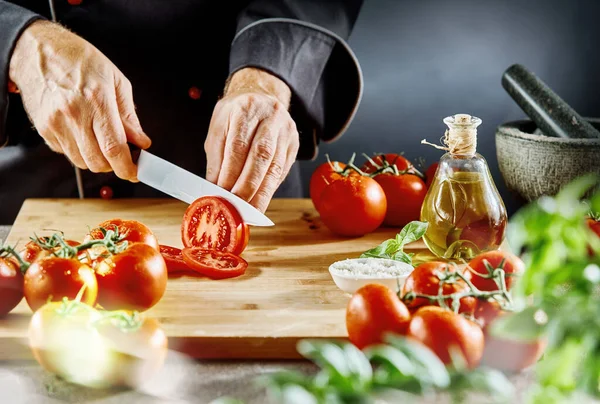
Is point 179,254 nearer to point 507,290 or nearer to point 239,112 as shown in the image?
point 239,112

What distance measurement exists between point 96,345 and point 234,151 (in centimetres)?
64

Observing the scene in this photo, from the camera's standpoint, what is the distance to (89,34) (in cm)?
187

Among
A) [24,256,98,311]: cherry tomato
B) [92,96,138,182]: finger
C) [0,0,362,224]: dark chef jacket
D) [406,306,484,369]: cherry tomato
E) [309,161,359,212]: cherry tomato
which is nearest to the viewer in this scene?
[406,306,484,369]: cherry tomato

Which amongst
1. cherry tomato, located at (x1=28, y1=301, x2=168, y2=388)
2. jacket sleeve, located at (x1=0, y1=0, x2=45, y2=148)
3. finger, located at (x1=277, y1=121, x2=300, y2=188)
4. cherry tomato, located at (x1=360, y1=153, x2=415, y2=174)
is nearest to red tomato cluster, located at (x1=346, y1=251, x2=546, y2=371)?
cherry tomato, located at (x1=28, y1=301, x2=168, y2=388)

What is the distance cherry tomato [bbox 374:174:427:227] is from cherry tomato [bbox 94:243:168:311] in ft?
2.11

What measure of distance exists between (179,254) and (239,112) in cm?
31

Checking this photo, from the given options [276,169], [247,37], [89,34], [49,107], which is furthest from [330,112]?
[49,107]

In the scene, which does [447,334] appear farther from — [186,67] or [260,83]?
[186,67]

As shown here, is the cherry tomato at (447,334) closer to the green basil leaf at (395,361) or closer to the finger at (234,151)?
the green basil leaf at (395,361)

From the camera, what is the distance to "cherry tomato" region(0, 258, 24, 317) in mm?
1099

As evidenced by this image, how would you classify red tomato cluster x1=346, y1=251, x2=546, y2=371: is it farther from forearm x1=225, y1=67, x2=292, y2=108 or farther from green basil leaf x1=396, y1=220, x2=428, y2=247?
forearm x1=225, y1=67, x2=292, y2=108

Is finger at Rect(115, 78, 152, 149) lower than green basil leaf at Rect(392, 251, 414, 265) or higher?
higher

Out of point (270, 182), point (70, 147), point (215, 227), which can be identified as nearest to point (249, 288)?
point (215, 227)

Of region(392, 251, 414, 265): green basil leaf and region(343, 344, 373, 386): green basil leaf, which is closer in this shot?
region(343, 344, 373, 386): green basil leaf
